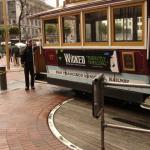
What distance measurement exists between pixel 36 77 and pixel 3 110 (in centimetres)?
330

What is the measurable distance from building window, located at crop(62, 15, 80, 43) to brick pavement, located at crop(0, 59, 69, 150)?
174 centimetres

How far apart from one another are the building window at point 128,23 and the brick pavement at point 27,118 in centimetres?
257

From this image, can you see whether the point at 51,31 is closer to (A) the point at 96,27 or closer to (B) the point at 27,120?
(A) the point at 96,27

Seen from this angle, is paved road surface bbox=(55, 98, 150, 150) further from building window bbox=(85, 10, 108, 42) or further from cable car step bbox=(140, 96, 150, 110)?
building window bbox=(85, 10, 108, 42)

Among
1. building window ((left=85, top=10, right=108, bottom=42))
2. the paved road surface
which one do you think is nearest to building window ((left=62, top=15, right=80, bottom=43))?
building window ((left=85, top=10, right=108, bottom=42))

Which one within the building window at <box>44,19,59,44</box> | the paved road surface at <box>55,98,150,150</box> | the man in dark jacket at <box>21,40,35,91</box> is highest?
the building window at <box>44,19,59,44</box>

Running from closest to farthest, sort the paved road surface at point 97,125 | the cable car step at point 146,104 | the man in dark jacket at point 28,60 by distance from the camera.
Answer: the paved road surface at point 97,125 < the cable car step at point 146,104 < the man in dark jacket at point 28,60

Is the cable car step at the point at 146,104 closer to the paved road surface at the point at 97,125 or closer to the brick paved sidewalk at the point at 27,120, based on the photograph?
the paved road surface at the point at 97,125

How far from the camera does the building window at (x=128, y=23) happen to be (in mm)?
8330

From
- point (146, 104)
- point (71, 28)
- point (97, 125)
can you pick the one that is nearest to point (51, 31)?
point (71, 28)

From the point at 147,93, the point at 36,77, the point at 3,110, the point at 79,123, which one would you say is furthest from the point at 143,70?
the point at 36,77

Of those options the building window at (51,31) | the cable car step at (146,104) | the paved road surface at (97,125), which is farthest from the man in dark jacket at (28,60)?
the cable car step at (146,104)

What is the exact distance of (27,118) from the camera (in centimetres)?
884

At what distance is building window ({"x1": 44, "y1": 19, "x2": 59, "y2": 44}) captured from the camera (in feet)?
36.7
